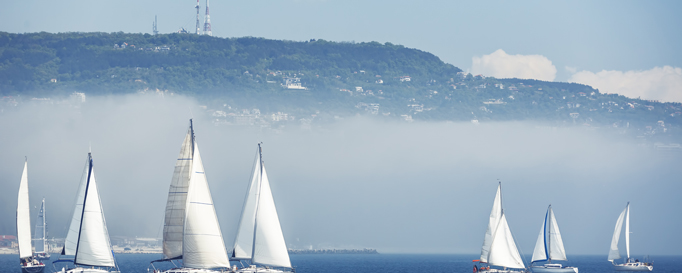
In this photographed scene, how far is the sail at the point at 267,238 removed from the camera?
65688 mm

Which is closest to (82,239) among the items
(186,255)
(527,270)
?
(186,255)

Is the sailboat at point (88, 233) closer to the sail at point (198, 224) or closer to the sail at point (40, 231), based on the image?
the sail at point (198, 224)

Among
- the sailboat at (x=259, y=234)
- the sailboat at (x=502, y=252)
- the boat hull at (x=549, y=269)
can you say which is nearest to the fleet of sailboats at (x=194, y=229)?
the sailboat at (x=259, y=234)

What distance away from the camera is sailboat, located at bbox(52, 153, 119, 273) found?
6531cm

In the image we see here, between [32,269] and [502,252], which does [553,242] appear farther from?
[32,269]

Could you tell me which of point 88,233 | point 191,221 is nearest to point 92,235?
point 88,233

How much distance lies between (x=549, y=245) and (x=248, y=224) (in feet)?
126

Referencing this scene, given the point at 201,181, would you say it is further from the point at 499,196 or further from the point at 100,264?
the point at 499,196

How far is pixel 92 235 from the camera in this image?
65438 mm

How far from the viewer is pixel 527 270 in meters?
87.4

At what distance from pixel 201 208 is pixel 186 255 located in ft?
11.2

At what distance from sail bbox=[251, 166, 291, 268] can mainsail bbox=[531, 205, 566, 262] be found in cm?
3505

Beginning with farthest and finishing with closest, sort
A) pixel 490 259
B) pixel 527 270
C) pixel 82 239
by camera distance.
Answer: pixel 527 270 → pixel 490 259 → pixel 82 239

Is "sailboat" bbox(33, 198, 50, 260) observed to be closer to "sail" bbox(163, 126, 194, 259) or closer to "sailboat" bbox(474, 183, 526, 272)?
"sail" bbox(163, 126, 194, 259)
